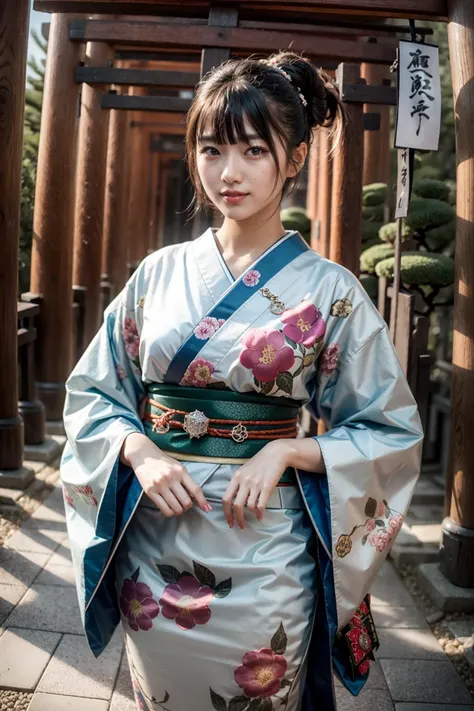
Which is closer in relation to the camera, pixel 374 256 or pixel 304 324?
pixel 304 324

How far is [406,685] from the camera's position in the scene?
3.26m

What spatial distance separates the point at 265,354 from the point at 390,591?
2694mm

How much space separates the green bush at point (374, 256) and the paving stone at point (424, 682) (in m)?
3.62

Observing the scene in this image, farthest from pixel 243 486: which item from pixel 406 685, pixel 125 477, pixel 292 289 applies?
pixel 406 685

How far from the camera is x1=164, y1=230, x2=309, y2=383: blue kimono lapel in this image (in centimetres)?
208

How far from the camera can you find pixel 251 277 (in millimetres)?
2160

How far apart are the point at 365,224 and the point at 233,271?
5614 millimetres

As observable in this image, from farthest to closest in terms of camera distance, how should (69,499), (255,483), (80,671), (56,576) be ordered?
1. (56,576)
2. (80,671)
3. (69,499)
4. (255,483)

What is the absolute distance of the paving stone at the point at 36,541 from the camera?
4445 millimetres

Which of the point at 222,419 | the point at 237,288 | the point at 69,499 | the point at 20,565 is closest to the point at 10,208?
the point at 20,565

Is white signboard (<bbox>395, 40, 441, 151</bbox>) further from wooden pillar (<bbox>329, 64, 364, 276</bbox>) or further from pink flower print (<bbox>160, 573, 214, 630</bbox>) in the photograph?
pink flower print (<bbox>160, 573, 214, 630</bbox>)

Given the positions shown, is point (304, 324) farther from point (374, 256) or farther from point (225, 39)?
point (374, 256)

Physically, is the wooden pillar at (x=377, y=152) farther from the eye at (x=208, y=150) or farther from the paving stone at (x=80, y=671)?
the eye at (x=208, y=150)

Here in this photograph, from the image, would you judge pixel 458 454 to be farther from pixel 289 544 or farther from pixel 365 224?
pixel 365 224
